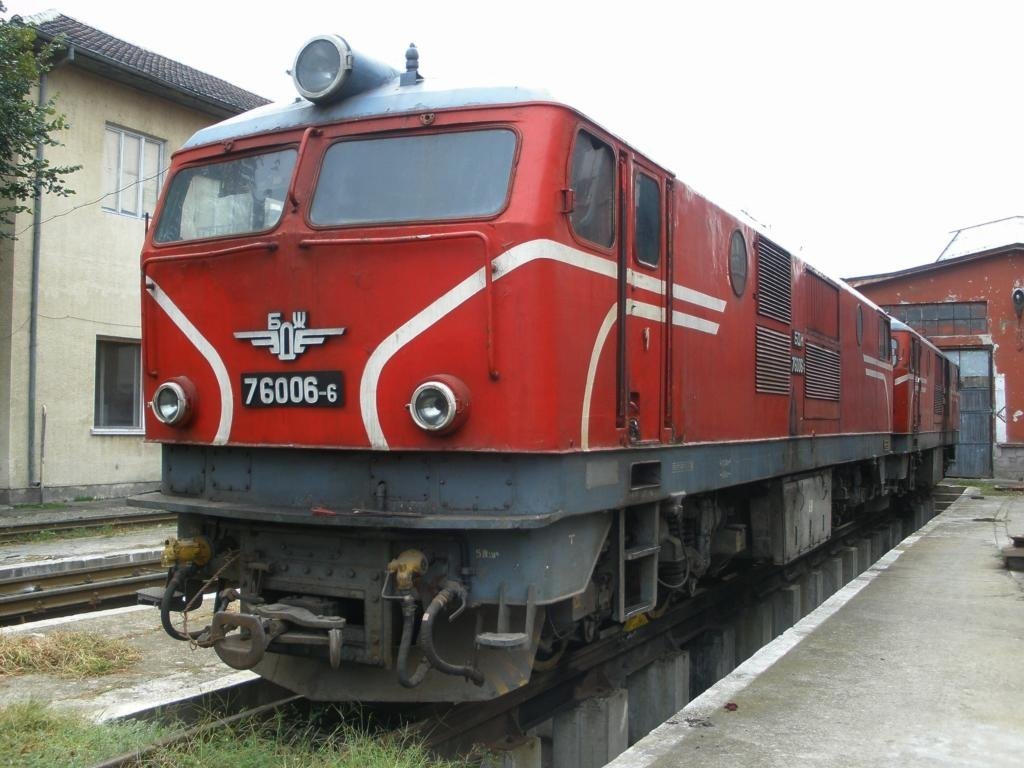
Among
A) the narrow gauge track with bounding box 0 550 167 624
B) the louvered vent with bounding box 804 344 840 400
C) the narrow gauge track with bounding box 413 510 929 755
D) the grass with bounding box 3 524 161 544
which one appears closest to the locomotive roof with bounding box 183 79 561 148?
the narrow gauge track with bounding box 413 510 929 755

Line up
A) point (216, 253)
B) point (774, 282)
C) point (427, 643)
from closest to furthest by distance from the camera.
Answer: point (427, 643) < point (216, 253) < point (774, 282)

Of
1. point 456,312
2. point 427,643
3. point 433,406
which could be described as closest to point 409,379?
point 433,406

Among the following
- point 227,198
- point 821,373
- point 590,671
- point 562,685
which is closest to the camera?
point 227,198

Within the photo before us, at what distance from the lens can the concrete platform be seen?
4.36 metres

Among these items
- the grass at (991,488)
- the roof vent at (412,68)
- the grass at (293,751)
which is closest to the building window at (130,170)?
the roof vent at (412,68)

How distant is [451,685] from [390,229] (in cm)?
224

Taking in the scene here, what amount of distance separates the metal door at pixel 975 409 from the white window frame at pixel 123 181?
22.0 metres

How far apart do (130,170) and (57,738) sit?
14570 millimetres

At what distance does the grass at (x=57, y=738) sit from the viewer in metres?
3.90

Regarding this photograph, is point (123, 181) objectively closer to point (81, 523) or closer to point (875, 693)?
point (81, 523)

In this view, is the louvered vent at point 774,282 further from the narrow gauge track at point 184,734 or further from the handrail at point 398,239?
the narrow gauge track at point 184,734

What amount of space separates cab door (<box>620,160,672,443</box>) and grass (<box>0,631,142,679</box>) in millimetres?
3518

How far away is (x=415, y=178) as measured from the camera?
457 centimetres

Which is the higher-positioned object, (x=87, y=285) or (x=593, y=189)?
(x=87, y=285)
